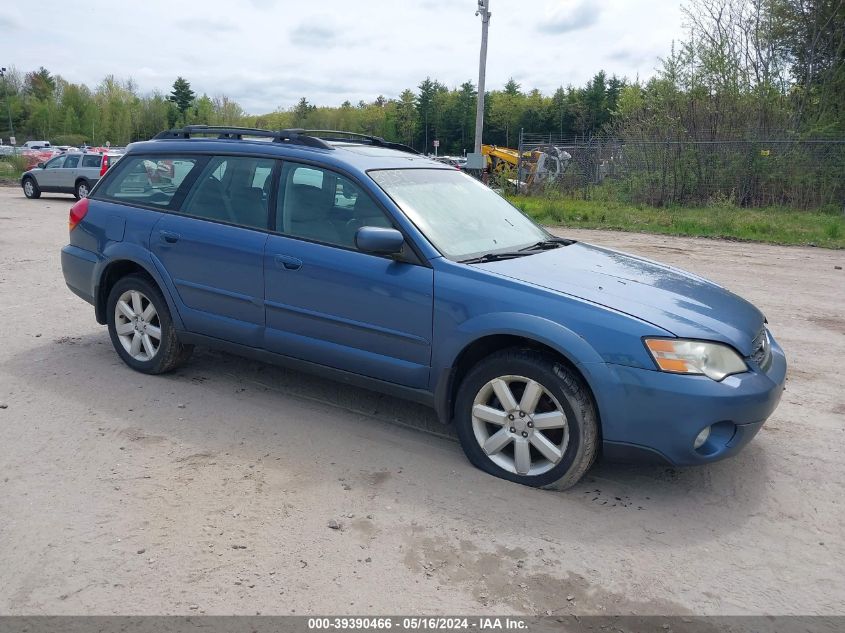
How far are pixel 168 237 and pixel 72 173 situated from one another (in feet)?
67.1

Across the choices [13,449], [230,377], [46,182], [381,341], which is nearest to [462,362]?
[381,341]

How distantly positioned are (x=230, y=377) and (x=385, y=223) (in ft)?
6.58

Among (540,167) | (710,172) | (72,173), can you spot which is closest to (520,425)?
(710,172)

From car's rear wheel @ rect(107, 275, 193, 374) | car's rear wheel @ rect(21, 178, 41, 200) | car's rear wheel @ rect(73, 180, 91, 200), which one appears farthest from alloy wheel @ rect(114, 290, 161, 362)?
car's rear wheel @ rect(21, 178, 41, 200)

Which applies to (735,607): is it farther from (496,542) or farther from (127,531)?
(127,531)

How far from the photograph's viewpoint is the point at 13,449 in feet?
13.8

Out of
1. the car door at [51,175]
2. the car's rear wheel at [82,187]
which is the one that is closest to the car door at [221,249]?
the car's rear wheel at [82,187]

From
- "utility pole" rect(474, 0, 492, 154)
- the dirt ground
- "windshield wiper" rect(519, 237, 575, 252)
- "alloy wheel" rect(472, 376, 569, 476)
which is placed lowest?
the dirt ground

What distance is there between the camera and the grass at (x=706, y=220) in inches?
594

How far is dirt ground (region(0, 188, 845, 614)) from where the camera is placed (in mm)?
2957

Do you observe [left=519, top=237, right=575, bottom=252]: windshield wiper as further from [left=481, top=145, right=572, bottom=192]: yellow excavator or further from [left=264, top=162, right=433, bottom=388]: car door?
[left=481, top=145, right=572, bottom=192]: yellow excavator

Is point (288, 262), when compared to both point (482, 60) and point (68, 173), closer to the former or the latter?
point (482, 60)

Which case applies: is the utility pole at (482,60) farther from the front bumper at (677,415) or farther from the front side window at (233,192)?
the front bumper at (677,415)

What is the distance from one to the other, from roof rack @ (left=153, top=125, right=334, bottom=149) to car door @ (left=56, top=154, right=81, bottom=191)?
1934cm
